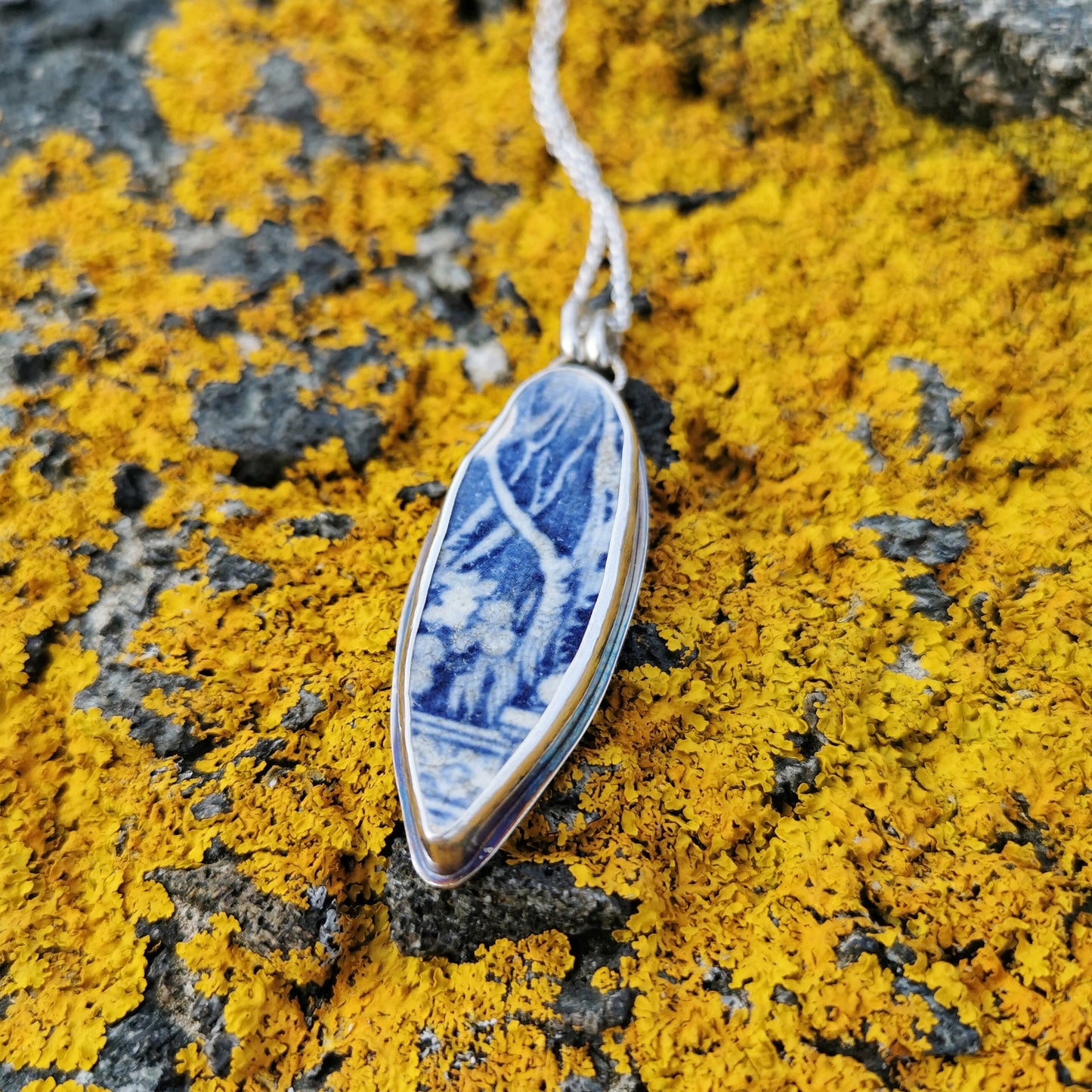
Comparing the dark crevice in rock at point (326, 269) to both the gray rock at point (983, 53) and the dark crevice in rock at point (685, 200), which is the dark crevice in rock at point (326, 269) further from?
the gray rock at point (983, 53)

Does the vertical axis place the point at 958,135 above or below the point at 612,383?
above

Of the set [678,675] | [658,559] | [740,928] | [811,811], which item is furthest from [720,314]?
[740,928]

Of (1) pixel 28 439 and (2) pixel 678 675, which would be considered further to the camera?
(1) pixel 28 439

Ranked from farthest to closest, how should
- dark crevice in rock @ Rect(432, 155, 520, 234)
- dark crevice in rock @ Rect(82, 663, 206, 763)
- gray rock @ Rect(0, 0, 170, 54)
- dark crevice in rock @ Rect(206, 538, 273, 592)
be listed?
gray rock @ Rect(0, 0, 170, 54) → dark crevice in rock @ Rect(432, 155, 520, 234) → dark crevice in rock @ Rect(206, 538, 273, 592) → dark crevice in rock @ Rect(82, 663, 206, 763)

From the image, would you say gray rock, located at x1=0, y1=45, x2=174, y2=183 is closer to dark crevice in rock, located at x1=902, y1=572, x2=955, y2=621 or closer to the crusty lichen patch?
the crusty lichen patch

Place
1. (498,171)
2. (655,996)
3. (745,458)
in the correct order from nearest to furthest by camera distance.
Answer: (655,996) < (745,458) < (498,171)

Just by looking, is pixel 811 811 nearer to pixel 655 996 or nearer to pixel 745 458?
pixel 655 996

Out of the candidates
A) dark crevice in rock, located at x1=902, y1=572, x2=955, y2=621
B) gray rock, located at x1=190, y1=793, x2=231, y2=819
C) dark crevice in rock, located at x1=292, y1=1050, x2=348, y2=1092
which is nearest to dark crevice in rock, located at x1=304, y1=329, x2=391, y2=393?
gray rock, located at x1=190, y1=793, x2=231, y2=819
